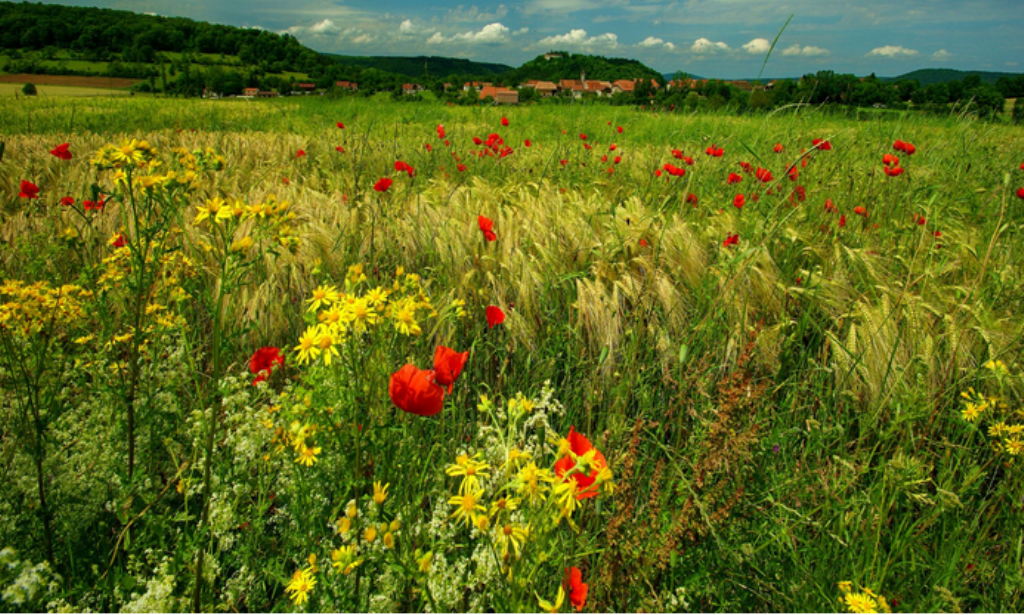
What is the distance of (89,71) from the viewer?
31.2 m

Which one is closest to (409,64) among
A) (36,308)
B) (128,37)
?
(128,37)

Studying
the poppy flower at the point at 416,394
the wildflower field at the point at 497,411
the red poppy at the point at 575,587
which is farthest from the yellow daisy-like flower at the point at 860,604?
the poppy flower at the point at 416,394

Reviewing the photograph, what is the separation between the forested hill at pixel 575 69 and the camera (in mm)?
28094

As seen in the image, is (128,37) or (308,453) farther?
(128,37)

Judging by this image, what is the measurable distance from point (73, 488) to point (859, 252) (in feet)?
9.65

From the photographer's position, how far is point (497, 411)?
133cm

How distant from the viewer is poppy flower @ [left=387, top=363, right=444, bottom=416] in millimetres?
1040

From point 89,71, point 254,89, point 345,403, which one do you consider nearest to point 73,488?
point 345,403

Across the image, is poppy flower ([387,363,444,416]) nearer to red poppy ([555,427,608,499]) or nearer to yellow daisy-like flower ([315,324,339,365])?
yellow daisy-like flower ([315,324,339,365])

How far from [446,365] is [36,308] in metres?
1.26

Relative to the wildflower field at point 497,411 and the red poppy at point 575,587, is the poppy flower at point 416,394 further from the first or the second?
the red poppy at point 575,587

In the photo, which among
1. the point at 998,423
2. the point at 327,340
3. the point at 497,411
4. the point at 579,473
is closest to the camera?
the point at 579,473

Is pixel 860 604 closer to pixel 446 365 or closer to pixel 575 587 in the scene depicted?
pixel 575 587

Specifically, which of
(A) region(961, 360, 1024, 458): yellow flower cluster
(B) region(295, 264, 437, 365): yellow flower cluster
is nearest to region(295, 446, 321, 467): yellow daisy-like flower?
(B) region(295, 264, 437, 365): yellow flower cluster
